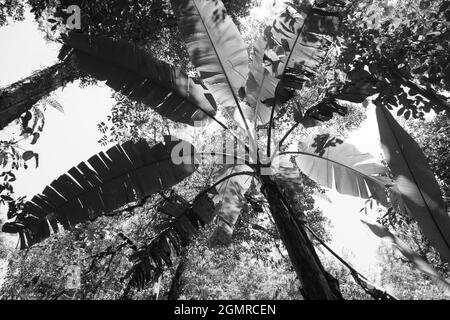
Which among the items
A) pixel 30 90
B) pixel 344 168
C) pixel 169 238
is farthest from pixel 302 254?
pixel 30 90

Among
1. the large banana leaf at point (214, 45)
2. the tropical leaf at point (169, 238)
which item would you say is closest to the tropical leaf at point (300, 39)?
the large banana leaf at point (214, 45)

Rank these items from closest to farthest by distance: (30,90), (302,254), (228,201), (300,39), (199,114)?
(302,254) → (300,39) → (199,114) → (228,201) → (30,90)

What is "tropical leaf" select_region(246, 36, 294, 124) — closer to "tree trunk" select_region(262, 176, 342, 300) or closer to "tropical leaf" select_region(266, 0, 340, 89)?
"tropical leaf" select_region(266, 0, 340, 89)

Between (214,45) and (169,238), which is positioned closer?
(169,238)

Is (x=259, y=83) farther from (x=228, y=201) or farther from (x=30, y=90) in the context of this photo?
(x=30, y=90)

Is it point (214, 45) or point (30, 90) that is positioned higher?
point (30, 90)

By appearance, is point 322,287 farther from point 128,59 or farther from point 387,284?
point 387,284

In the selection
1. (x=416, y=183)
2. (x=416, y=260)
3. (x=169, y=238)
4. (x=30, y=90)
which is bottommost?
(x=416, y=260)

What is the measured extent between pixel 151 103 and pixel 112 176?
106 cm

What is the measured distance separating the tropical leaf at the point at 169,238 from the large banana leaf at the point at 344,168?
1.58 m

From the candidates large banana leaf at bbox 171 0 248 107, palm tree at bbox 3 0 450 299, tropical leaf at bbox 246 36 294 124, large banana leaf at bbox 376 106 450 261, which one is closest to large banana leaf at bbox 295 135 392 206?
palm tree at bbox 3 0 450 299

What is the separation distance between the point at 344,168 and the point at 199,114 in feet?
7.11

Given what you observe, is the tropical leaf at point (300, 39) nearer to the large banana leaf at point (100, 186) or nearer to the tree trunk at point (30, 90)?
the large banana leaf at point (100, 186)

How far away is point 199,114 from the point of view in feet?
13.1
